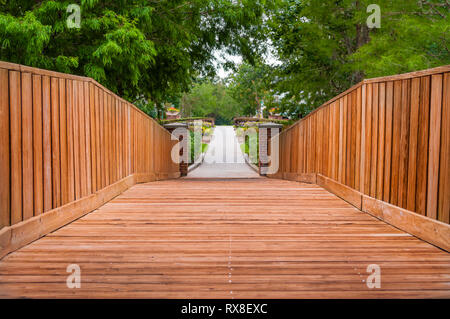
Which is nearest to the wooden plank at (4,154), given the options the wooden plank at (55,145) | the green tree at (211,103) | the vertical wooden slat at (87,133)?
the wooden plank at (55,145)

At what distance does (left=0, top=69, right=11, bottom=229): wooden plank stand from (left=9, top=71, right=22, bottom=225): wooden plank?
0.04m

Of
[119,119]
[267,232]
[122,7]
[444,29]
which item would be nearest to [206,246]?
[267,232]

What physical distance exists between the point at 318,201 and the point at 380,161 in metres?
1.26

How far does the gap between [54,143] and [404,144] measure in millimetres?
3226

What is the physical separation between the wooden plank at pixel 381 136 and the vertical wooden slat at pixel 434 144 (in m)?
0.79

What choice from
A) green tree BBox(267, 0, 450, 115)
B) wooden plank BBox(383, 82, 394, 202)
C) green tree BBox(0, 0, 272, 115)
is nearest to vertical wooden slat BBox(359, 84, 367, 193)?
wooden plank BBox(383, 82, 394, 202)

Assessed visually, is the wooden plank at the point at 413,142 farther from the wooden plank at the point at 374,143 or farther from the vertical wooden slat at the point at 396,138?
the wooden plank at the point at 374,143

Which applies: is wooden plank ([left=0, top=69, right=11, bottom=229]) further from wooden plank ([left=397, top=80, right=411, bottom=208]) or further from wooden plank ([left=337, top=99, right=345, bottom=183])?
wooden plank ([left=337, top=99, right=345, bottom=183])

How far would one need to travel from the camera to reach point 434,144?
312 centimetres

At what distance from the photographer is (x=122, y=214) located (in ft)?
14.0

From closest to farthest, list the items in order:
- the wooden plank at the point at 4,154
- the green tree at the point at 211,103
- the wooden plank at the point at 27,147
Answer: the wooden plank at the point at 4,154, the wooden plank at the point at 27,147, the green tree at the point at 211,103

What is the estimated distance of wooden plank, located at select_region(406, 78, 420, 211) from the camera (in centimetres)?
337

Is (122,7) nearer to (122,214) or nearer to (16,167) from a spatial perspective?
(122,214)

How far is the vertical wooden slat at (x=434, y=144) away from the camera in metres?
3.07
